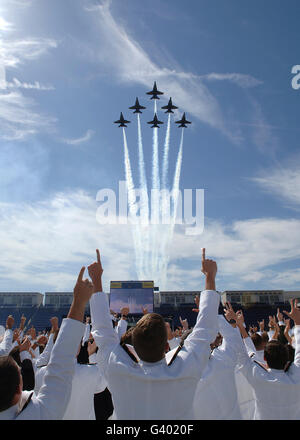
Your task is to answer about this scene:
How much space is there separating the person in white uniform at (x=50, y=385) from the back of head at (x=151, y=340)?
0.59 meters

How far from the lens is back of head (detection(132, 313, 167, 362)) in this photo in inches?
115

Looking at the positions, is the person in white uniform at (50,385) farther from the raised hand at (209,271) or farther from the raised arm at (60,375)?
the raised hand at (209,271)

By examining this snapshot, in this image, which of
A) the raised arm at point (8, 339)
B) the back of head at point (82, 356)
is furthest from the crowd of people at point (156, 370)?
the raised arm at point (8, 339)

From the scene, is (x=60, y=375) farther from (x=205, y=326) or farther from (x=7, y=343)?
(x=7, y=343)

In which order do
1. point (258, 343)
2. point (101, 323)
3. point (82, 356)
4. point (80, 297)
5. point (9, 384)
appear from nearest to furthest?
point (9, 384) < point (80, 297) < point (101, 323) < point (82, 356) < point (258, 343)

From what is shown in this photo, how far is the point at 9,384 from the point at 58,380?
1.12 feet

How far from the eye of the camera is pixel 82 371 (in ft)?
18.4

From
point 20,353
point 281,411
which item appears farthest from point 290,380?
point 20,353

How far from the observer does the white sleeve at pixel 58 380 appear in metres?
2.37

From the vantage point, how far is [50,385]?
2457 mm

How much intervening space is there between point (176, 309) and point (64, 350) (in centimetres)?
6422

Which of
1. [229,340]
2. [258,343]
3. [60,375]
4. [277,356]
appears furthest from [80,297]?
[258,343]
